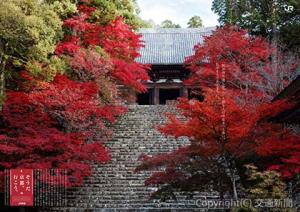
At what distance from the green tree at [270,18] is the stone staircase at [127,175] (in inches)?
234

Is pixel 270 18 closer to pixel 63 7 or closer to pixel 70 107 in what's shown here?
pixel 63 7

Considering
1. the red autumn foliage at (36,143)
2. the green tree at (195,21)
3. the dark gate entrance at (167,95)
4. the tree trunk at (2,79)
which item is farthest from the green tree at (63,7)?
the green tree at (195,21)

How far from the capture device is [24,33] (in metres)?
13.1

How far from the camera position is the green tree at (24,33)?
12.8 meters

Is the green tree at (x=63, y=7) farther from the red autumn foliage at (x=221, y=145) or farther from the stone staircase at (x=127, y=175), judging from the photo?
the red autumn foliage at (x=221, y=145)

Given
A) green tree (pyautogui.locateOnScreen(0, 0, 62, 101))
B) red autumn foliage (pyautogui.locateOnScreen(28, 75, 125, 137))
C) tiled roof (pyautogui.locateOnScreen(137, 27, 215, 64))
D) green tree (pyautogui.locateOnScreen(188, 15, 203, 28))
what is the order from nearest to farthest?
green tree (pyautogui.locateOnScreen(0, 0, 62, 101)), red autumn foliage (pyautogui.locateOnScreen(28, 75, 125, 137)), tiled roof (pyautogui.locateOnScreen(137, 27, 215, 64)), green tree (pyautogui.locateOnScreen(188, 15, 203, 28))

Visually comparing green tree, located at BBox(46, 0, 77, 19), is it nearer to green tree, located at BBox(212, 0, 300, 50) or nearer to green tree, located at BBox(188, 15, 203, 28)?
green tree, located at BBox(212, 0, 300, 50)

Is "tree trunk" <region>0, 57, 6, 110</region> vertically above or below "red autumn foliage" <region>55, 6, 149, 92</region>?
below

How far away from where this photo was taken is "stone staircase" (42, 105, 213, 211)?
A: 44.6 feet

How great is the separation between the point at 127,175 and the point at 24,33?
5446 millimetres

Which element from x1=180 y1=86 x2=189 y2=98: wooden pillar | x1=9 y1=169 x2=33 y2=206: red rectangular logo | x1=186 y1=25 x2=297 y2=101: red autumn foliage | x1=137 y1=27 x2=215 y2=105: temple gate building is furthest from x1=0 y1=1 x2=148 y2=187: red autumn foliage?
x1=137 y1=27 x2=215 y2=105: temple gate building

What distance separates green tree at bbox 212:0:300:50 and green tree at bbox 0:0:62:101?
1041 cm

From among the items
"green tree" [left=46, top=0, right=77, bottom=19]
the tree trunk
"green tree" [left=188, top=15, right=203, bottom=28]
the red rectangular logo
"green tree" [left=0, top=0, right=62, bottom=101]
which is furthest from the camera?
"green tree" [left=188, top=15, right=203, bottom=28]

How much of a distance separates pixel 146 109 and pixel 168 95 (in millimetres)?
7673
